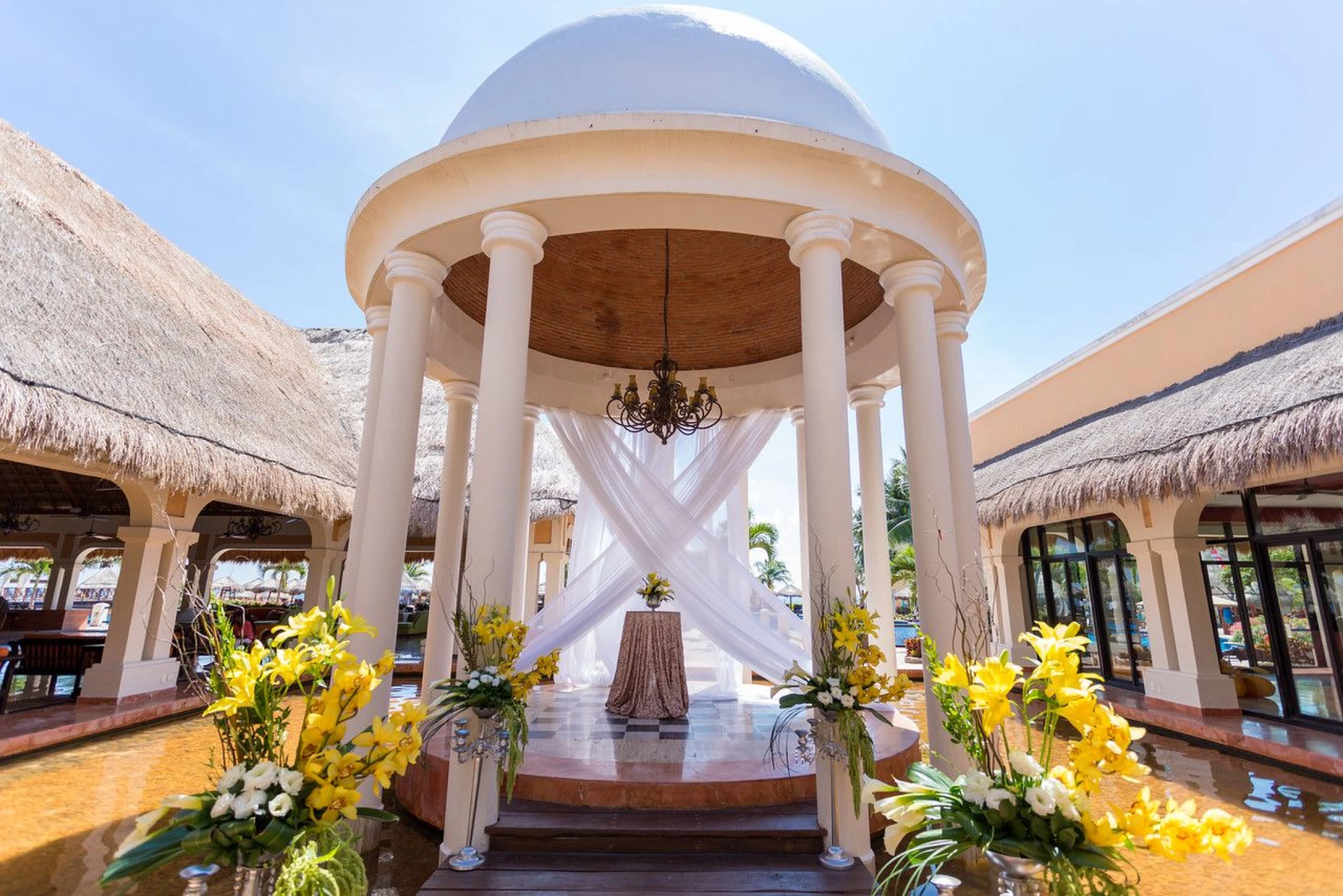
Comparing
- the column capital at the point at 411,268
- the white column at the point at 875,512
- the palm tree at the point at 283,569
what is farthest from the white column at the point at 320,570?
the palm tree at the point at 283,569

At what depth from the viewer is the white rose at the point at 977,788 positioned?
1.69 m

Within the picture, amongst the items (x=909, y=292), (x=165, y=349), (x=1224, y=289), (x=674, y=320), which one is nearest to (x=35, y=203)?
(x=165, y=349)

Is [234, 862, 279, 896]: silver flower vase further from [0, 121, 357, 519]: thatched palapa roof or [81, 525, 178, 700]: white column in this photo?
[81, 525, 178, 700]: white column

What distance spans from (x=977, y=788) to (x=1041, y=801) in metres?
0.17

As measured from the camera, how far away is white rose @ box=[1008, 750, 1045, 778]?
1.67 meters

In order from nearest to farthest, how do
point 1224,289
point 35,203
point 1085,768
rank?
point 1085,768
point 35,203
point 1224,289

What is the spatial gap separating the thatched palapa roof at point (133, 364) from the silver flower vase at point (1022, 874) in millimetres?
8298

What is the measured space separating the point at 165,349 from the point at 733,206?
8.52m

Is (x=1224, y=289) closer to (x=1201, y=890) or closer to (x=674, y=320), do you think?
(x=674, y=320)

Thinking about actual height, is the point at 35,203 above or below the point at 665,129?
above

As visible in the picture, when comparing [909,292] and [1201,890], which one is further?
[909,292]

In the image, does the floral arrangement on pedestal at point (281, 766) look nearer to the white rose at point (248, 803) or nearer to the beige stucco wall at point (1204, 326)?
the white rose at point (248, 803)

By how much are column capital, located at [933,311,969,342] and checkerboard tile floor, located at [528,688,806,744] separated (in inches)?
165

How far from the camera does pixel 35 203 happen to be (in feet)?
27.1
